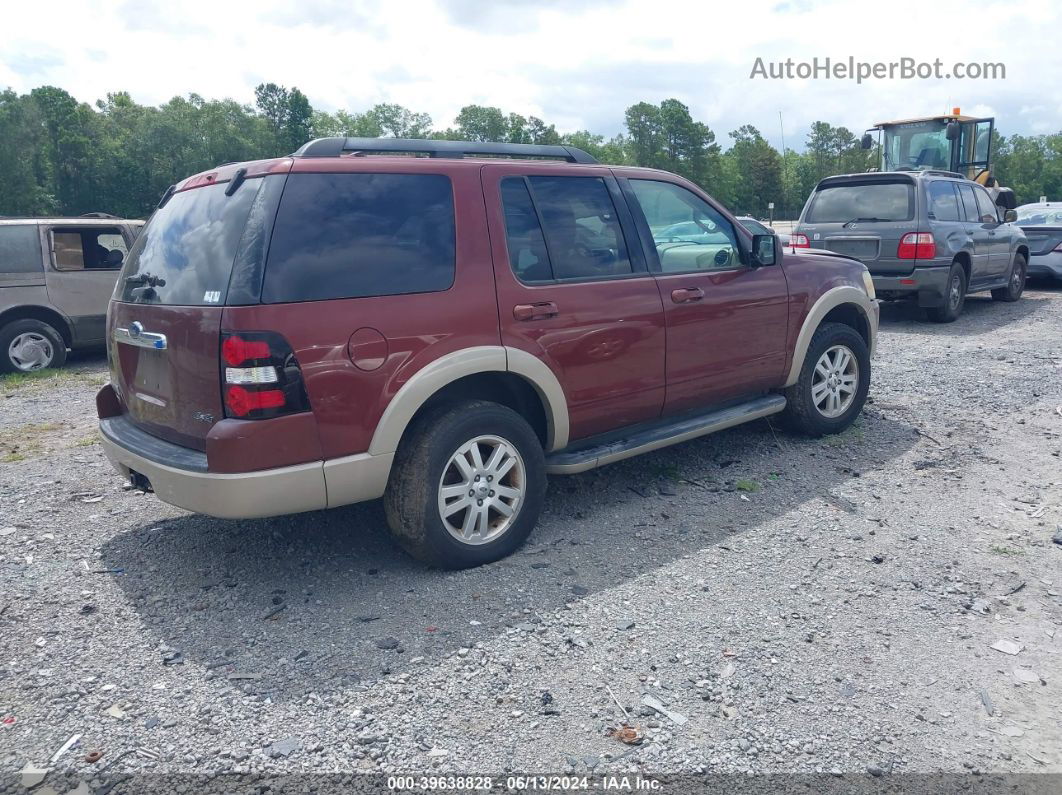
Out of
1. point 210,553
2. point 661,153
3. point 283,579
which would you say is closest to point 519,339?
point 283,579

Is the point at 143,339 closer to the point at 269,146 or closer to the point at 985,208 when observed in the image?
the point at 985,208

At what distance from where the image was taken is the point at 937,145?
1730cm

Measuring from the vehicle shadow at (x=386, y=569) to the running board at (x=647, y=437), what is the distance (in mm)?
380

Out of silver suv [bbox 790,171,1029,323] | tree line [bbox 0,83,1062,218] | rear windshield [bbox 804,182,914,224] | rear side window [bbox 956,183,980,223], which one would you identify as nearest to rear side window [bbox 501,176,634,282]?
silver suv [bbox 790,171,1029,323]

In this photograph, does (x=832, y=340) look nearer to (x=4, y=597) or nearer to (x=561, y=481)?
(x=561, y=481)

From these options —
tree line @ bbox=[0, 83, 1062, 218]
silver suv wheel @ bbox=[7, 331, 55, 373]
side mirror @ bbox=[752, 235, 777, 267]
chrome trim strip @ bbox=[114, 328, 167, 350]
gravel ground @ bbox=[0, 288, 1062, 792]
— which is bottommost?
gravel ground @ bbox=[0, 288, 1062, 792]

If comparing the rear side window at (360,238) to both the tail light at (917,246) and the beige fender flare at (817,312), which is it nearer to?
the beige fender flare at (817,312)

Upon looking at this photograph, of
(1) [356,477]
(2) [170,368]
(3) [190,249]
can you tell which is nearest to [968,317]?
(1) [356,477]

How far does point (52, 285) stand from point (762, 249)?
8067 millimetres

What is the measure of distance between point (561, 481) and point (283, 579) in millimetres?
1952

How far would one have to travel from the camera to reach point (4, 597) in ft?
13.0

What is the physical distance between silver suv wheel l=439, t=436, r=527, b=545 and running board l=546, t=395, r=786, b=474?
1.01ft

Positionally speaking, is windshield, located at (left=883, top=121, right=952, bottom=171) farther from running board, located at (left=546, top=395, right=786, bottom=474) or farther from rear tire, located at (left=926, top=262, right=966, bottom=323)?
running board, located at (left=546, top=395, right=786, bottom=474)

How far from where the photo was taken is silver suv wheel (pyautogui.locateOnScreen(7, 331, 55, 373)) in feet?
31.0
